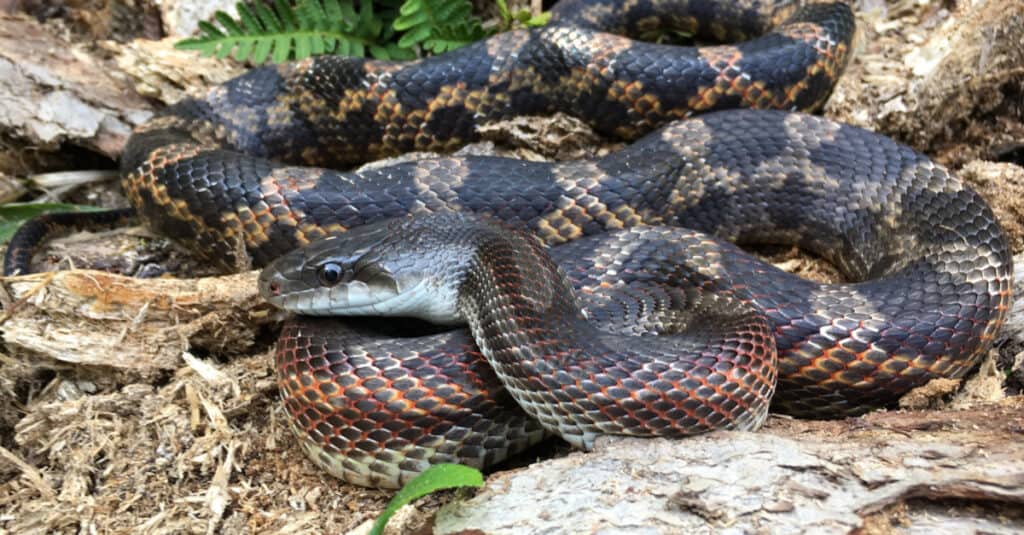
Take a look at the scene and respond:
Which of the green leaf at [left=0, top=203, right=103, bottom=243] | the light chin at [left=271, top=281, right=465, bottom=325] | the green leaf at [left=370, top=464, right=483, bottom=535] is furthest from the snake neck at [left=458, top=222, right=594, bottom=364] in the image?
the green leaf at [left=0, top=203, right=103, bottom=243]

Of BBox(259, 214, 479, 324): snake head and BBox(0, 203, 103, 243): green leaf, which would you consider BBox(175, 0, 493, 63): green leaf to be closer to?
BBox(0, 203, 103, 243): green leaf

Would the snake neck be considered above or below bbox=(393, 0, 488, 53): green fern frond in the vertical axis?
below

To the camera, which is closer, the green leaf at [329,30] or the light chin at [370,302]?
Answer: the light chin at [370,302]

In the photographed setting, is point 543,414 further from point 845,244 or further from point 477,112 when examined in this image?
point 477,112

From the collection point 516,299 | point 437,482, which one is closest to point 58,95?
point 516,299

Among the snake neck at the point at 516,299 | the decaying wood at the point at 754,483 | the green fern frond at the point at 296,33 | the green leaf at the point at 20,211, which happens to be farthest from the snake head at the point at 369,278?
the green fern frond at the point at 296,33

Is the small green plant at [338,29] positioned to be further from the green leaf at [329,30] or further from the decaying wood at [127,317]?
the decaying wood at [127,317]

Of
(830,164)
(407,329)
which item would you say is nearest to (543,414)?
(407,329)
